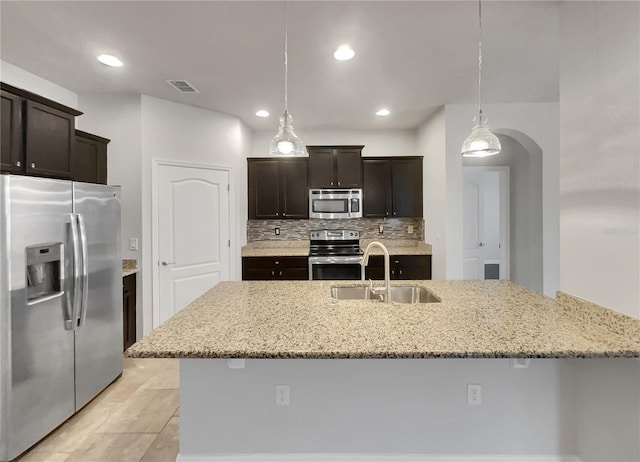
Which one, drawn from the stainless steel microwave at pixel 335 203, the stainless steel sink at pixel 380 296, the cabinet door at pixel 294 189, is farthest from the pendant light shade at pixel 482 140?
the cabinet door at pixel 294 189

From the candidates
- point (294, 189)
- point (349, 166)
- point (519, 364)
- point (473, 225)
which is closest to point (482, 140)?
point (519, 364)

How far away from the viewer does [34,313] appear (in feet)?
6.73

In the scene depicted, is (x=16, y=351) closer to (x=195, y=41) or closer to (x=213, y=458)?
(x=213, y=458)

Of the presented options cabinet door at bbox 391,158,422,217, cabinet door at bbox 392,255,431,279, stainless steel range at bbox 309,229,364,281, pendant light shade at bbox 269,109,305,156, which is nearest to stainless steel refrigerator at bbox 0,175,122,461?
pendant light shade at bbox 269,109,305,156

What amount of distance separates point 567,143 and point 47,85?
4.15 m

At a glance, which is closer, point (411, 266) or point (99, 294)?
point (99, 294)

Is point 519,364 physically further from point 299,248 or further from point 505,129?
point 299,248

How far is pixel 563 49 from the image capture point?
1.84m

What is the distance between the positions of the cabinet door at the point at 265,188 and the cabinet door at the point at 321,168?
494mm

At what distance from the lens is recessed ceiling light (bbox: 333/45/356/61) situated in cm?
253

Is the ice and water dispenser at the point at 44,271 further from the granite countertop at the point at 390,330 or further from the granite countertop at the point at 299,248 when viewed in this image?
the granite countertop at the point at 299,248

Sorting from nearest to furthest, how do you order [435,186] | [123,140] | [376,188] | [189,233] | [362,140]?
[123,140]
[189,233]
[435,186]
[376,188]
[362,140]

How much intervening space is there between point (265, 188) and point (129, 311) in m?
2.29

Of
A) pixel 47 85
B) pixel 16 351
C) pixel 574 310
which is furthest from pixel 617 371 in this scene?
pixel 47 85
